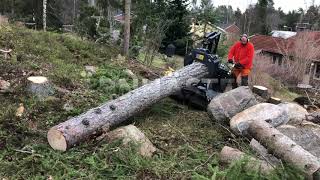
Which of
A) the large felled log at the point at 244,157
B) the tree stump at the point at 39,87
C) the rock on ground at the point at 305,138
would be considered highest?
the tree stump at the point at 39,87

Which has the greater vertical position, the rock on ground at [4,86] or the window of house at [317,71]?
the rock on ground at [4,86]

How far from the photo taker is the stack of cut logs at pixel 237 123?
16.6 ft

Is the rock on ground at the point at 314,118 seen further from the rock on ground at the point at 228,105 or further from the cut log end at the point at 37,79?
the cut log end at the point at 37,79

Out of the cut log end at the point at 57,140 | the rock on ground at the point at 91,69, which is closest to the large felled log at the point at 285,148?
the cut log end at the point at 57,140

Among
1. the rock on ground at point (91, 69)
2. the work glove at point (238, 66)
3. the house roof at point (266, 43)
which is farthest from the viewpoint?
the house roof at point (266, 43)

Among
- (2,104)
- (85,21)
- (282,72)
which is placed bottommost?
(282,72)

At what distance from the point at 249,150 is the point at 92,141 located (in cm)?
228

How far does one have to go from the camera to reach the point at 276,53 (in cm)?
3136

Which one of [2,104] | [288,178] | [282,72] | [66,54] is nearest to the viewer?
[288,178]

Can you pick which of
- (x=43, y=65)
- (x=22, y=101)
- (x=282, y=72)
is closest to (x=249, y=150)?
(x=22, y=101)

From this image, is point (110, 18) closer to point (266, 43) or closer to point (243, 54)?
point (243, 54)

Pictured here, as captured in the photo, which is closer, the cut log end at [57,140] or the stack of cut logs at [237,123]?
the stack of cut logs at [237,123]

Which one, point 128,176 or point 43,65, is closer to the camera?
point 128,176

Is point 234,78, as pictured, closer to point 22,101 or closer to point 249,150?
point 249,150
